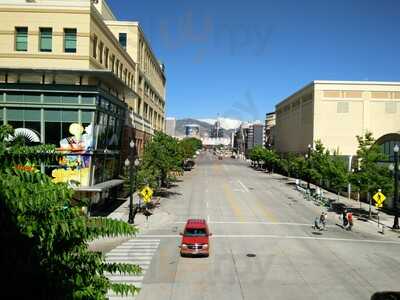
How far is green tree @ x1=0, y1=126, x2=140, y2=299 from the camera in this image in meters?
5.53

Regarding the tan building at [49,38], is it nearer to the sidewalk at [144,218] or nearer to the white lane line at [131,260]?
the sidewalk at [144,218]

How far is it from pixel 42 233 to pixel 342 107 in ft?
246

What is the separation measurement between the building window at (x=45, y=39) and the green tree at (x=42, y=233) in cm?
2996

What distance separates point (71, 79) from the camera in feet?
107

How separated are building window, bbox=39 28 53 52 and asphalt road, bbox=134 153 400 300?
55.9 ft

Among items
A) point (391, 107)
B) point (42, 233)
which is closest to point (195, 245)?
point (42, 233)

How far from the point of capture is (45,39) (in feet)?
111

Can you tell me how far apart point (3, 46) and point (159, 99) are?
56151 mm

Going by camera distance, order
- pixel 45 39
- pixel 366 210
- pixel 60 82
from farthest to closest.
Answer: pixel 366 210 < pixel 45 39 < pixel 60 82

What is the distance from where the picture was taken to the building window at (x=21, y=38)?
110ft

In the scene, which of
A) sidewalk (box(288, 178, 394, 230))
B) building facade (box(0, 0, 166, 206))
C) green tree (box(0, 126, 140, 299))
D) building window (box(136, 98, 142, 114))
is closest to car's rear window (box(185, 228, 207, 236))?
building facade (box(0, 0, 166, 206))

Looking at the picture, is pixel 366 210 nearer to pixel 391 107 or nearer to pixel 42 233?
pixel 391 107

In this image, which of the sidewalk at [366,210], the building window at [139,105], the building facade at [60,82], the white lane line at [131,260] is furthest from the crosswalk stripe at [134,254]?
the building window at [139,105]

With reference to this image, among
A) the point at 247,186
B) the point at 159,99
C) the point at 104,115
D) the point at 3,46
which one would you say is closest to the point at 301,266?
the point at 104,115
